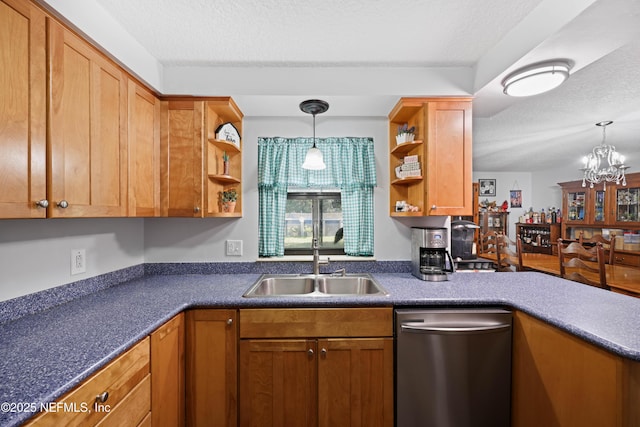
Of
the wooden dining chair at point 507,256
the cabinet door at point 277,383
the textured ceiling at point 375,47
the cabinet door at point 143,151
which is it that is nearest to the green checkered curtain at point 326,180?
the textured ceiling at point 375,47

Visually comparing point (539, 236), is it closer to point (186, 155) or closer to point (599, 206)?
point (599, 206)

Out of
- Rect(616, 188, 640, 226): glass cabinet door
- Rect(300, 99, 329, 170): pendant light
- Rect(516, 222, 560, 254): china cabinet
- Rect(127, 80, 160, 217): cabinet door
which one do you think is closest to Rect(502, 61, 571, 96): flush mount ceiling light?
Rect(300, 99, 329, 170): pendant light

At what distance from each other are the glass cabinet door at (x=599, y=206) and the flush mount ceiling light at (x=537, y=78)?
186 inches

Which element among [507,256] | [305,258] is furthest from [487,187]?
[305,258]

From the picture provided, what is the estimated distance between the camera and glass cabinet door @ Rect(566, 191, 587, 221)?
5090 mm

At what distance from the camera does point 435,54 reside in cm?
175

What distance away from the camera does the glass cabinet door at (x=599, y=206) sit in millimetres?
4684

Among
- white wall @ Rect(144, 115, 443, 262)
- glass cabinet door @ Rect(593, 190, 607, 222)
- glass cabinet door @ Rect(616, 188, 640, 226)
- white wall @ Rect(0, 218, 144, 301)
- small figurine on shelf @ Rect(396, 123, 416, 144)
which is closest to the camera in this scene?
white wall @ Rect(0, 218, 144, 301)

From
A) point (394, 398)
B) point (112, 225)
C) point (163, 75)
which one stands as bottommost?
point (394, 398)

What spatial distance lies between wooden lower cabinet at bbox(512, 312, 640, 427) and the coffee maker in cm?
54

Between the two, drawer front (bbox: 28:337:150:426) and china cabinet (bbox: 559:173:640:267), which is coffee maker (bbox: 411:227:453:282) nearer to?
drawer front (bbox: 28:337:150:426)

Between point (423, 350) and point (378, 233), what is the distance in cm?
96

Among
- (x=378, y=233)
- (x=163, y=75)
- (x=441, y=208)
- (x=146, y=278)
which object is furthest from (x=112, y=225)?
(x=441, y=208)

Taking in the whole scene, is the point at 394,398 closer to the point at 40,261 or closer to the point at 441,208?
the point at 441,208
